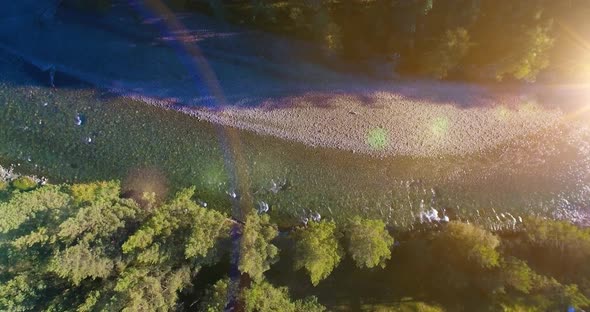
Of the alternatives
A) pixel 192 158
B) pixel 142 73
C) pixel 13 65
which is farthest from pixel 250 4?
pixel 13 65

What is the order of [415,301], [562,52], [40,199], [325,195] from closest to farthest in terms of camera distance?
[40,199] → [415,301] → [562,52] → [325,195]

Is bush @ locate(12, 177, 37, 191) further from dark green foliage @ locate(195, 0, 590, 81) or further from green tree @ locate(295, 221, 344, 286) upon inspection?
green tree @ locate(295, 221, 344, 286)

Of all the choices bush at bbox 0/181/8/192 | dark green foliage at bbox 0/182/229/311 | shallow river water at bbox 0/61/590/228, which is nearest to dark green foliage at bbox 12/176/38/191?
bush at bbox 0/181/8/192

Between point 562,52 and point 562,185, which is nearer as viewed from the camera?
point 562,52

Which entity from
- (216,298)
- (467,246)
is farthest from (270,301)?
(467,246)

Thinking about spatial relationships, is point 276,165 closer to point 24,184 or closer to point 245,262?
point 245,262

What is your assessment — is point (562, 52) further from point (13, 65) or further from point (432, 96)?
point (13, 65)
